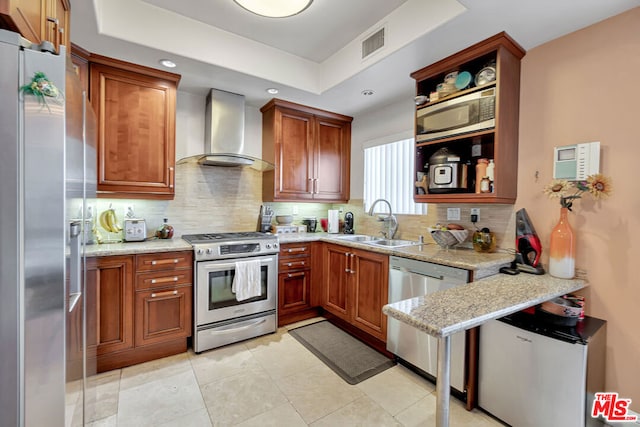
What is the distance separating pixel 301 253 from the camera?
302 cm

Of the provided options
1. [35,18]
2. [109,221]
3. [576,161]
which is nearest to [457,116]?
[576,161]

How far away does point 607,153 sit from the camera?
1.69m

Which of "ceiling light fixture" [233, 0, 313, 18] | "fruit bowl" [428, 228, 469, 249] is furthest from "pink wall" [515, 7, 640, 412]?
"ceiling light fixture" [233, 0, 313, 18]

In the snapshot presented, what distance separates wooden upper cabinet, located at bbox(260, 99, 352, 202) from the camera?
3213 mm

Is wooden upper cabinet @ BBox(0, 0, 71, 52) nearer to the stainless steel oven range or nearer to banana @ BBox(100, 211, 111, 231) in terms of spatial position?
banana @ BBox(100, 211, 111, 231)

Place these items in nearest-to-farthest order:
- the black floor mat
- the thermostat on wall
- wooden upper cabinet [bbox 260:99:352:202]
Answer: the thermostat on wall < the black floor mat < wooden upper cabinet [bbox 260:99:352:202]

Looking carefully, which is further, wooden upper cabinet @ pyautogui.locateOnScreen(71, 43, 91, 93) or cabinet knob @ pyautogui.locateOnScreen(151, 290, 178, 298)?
cabinet knob @ pyautogui.locateOnScreen(151, 290, 178, 298)

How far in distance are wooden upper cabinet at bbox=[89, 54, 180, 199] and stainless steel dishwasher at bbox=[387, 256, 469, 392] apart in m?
2.21

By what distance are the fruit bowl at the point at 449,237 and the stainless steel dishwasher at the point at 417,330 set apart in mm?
403

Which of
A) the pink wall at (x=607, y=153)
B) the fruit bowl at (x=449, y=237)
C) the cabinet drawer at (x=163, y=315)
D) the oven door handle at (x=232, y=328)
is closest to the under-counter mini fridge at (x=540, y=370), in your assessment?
the pink wall at (x=607, y=153)

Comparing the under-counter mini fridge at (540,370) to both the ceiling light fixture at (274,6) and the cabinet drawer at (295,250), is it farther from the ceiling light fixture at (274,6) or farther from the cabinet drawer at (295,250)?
the ceiling light fixture at (274,6)

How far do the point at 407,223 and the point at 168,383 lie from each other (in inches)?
98.8

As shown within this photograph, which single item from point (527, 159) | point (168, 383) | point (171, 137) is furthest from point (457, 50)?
point (168, 383)

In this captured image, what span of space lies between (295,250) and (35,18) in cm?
237
